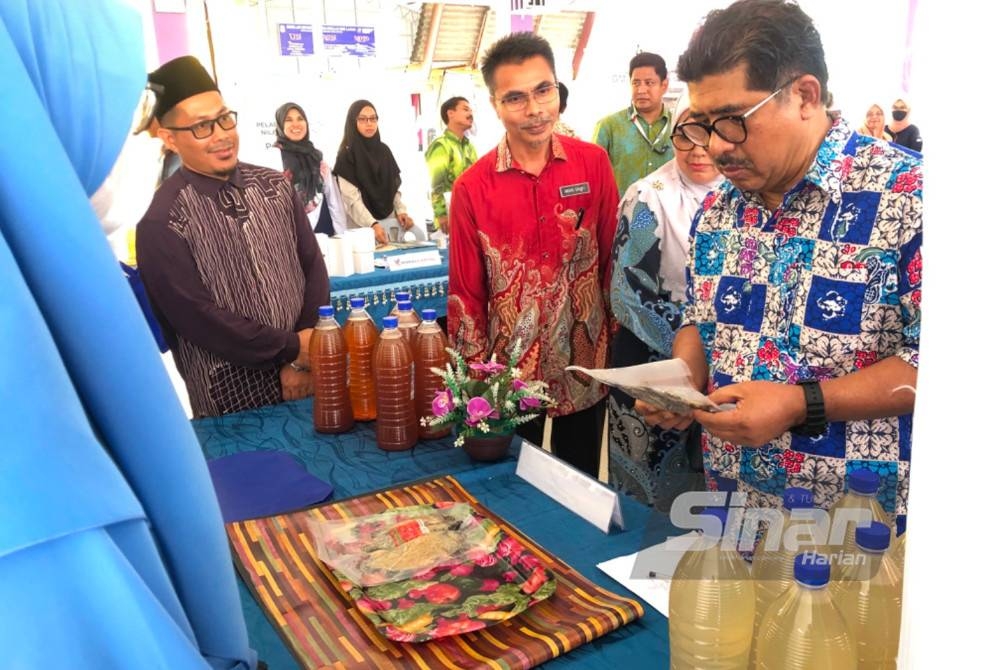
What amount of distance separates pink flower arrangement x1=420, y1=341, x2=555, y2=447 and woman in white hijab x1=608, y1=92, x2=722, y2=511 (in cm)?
62

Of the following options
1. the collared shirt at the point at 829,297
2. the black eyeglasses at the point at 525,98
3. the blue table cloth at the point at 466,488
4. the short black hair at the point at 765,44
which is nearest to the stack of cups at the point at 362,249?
the black eyeglasses at the point at 525,98

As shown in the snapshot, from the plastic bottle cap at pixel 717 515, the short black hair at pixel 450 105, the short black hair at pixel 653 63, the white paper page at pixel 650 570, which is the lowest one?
the white paper page at pixel 650 570

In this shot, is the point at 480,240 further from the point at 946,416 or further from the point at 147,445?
the point at 946,416

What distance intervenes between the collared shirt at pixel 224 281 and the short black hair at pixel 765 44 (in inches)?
54.1

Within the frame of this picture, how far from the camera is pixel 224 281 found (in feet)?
6.89

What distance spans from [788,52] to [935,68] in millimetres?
900

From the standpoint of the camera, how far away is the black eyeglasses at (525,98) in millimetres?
2115

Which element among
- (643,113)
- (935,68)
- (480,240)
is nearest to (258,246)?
(480,240)

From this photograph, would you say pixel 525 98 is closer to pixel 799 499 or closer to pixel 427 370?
pixel 427 370

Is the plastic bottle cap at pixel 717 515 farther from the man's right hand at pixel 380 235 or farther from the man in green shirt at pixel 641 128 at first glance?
the man's right hand at pixel 380 235

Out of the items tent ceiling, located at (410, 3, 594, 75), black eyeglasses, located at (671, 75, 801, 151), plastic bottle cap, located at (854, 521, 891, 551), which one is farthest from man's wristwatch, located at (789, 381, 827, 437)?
tent ceiling, located at (410, 3, 594, 75)

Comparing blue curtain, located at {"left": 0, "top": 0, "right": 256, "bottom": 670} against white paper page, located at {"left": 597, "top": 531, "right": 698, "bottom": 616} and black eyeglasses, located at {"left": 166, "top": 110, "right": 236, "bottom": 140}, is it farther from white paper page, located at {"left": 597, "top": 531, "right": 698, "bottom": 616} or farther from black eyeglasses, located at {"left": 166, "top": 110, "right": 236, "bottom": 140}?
black eyeglasses, located at {"left": 166, "top": 110, "right": 236, "bottom": 140}

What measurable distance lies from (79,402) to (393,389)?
1.14m

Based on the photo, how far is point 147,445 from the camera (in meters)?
0.54
